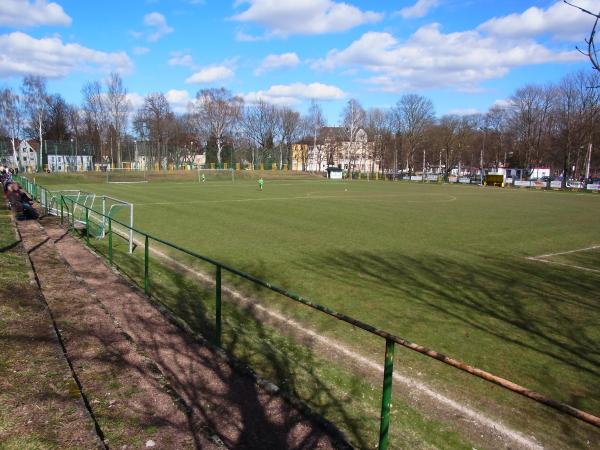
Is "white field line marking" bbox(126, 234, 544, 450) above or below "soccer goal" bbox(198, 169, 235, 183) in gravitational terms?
below

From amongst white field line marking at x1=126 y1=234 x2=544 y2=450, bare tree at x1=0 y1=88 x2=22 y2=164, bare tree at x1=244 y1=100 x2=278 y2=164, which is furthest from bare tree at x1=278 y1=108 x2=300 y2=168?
white field line marking at x1=126 y1=234 x2=544 y2=450

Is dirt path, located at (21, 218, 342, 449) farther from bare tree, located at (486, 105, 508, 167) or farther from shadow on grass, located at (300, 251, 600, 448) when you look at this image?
bare tree, located at (486, 105, 508, 167)

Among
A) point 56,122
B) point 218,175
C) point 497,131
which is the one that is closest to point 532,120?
point 497,131

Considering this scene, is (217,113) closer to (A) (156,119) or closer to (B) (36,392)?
(A) (156,119)

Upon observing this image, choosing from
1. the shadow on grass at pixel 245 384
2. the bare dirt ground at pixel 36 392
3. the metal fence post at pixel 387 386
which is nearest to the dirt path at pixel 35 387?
the bare dirt ground at pixel 36 392

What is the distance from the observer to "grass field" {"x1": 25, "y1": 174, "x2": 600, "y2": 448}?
221 inches

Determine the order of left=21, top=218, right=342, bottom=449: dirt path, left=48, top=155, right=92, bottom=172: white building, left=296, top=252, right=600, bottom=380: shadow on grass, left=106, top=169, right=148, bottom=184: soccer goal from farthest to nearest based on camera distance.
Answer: left=48, top=155, right=92, bottom=172: white building < left=106, top=169, right=148, bottom=184: soccer goal < left=296, top=252, right=600, bottom=380: shadow on grass < left=21, top=218, right=342, bottom=449: dirt path

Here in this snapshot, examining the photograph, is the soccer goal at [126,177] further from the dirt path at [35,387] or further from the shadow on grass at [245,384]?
the dirt path at [35,387]

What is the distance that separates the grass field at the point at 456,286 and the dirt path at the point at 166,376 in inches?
70.4

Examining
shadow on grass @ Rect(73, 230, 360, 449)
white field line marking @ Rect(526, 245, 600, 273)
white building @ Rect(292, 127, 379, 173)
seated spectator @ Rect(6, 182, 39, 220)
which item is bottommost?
white field line marking @ Rect(526, 245, 600, 273)

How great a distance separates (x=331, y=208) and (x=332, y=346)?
2049 centimetres

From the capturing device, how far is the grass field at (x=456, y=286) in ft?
18.4

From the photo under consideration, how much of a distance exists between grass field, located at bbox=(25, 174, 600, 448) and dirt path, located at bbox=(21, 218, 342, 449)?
1.79 metres

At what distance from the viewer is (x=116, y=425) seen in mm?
3846
